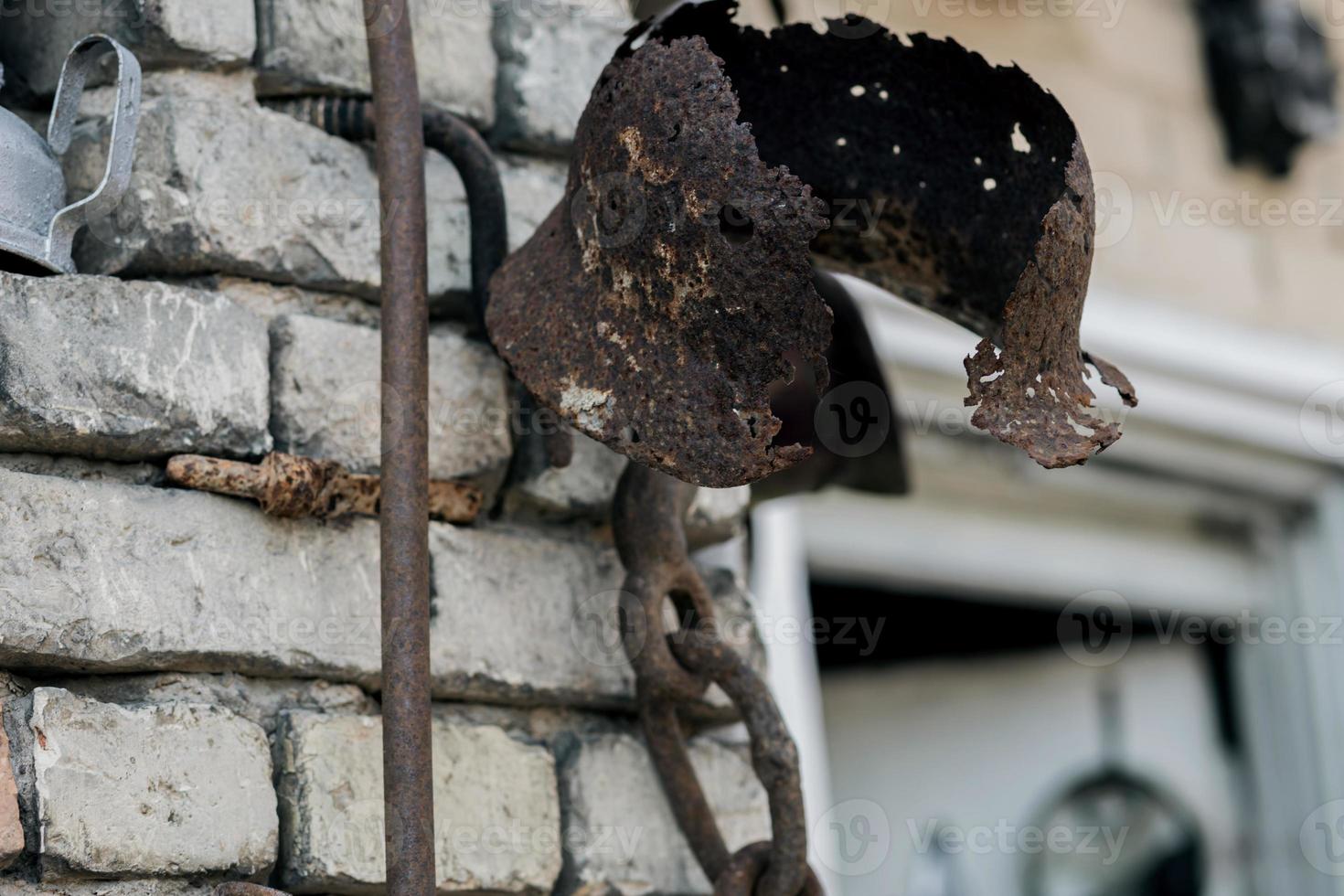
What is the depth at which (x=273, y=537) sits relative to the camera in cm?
140

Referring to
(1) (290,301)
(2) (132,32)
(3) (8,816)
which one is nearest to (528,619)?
(1) (290,301)

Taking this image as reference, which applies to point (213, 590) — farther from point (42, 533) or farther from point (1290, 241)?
point (1290, 241)

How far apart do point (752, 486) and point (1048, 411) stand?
2.11 feet

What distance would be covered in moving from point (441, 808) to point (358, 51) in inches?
29.0

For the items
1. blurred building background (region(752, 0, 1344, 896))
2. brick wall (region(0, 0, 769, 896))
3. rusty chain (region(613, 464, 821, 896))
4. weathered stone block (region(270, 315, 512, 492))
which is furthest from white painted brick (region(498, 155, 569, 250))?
blurred building background (region(752, 0, 1344, 896))

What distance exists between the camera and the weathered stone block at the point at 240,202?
1.42m

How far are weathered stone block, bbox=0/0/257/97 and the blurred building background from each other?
166cm

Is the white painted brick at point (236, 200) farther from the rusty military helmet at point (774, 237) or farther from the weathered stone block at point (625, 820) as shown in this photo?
the weathered stone block at point (625, 820)

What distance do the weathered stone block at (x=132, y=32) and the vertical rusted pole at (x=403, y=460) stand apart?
163 mm

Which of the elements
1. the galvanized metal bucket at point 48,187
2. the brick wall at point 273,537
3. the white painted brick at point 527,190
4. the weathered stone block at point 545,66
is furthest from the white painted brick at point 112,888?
the weathered stone block at point 545,66

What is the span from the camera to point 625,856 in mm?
1505

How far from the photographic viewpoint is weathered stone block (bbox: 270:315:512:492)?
146 cm

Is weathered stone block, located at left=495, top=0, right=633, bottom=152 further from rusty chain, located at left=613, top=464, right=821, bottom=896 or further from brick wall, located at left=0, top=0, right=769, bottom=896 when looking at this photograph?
rusty chain, located at left=613, top=464, right=821, bottom=896

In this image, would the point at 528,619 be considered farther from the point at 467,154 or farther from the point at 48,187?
the point at 48,187
